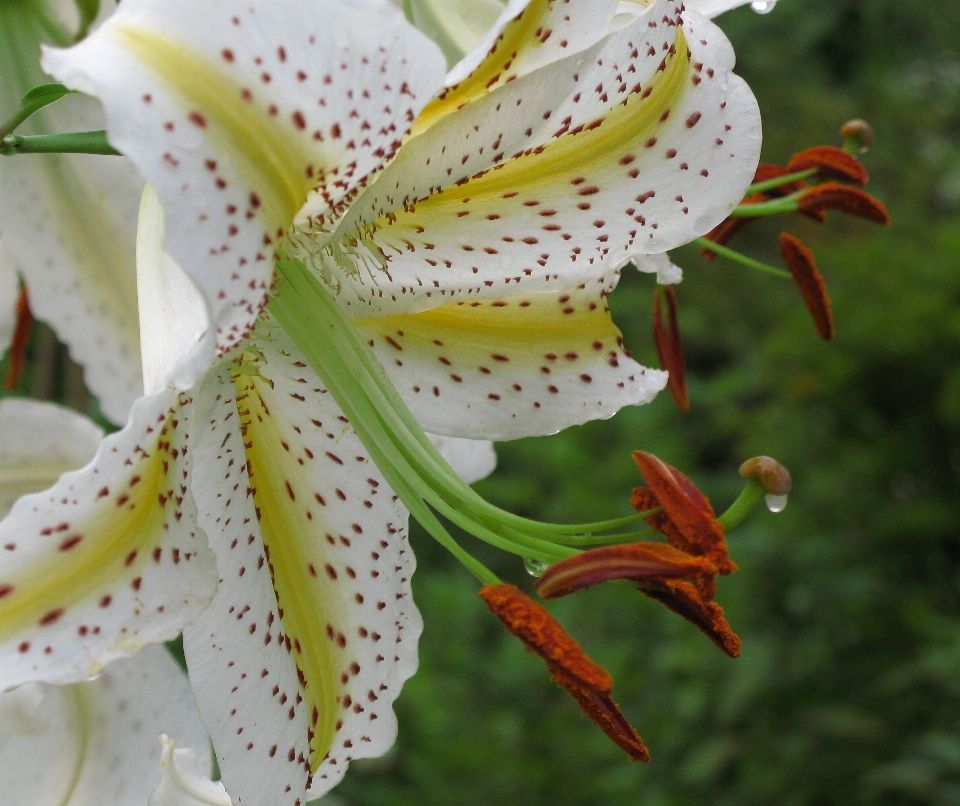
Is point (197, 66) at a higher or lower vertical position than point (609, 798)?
higher

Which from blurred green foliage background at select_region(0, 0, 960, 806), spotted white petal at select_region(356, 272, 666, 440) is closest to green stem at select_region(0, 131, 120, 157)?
spotted white petal at select_region(356, 272, 666, 440)

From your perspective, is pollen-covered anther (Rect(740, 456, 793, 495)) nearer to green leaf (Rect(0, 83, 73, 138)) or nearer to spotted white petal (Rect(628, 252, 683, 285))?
spotted white petal (Rect(628, 252, 683, 285))

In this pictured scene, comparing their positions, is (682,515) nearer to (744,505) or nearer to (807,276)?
(744,505)

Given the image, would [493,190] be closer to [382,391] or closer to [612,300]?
[382,391]

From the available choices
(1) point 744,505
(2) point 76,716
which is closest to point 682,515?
(1) point 744,505

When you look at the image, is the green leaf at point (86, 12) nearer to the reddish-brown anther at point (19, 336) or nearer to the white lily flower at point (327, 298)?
the reddish-brown anther at point (19, 336)

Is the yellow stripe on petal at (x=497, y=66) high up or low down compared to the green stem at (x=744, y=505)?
up

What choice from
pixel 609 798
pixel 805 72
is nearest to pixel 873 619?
pixel 609 798

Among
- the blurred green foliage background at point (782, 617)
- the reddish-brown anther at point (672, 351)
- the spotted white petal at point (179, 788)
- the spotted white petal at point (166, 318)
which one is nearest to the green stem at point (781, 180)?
the reddish-brown anther at point (672, 351)
